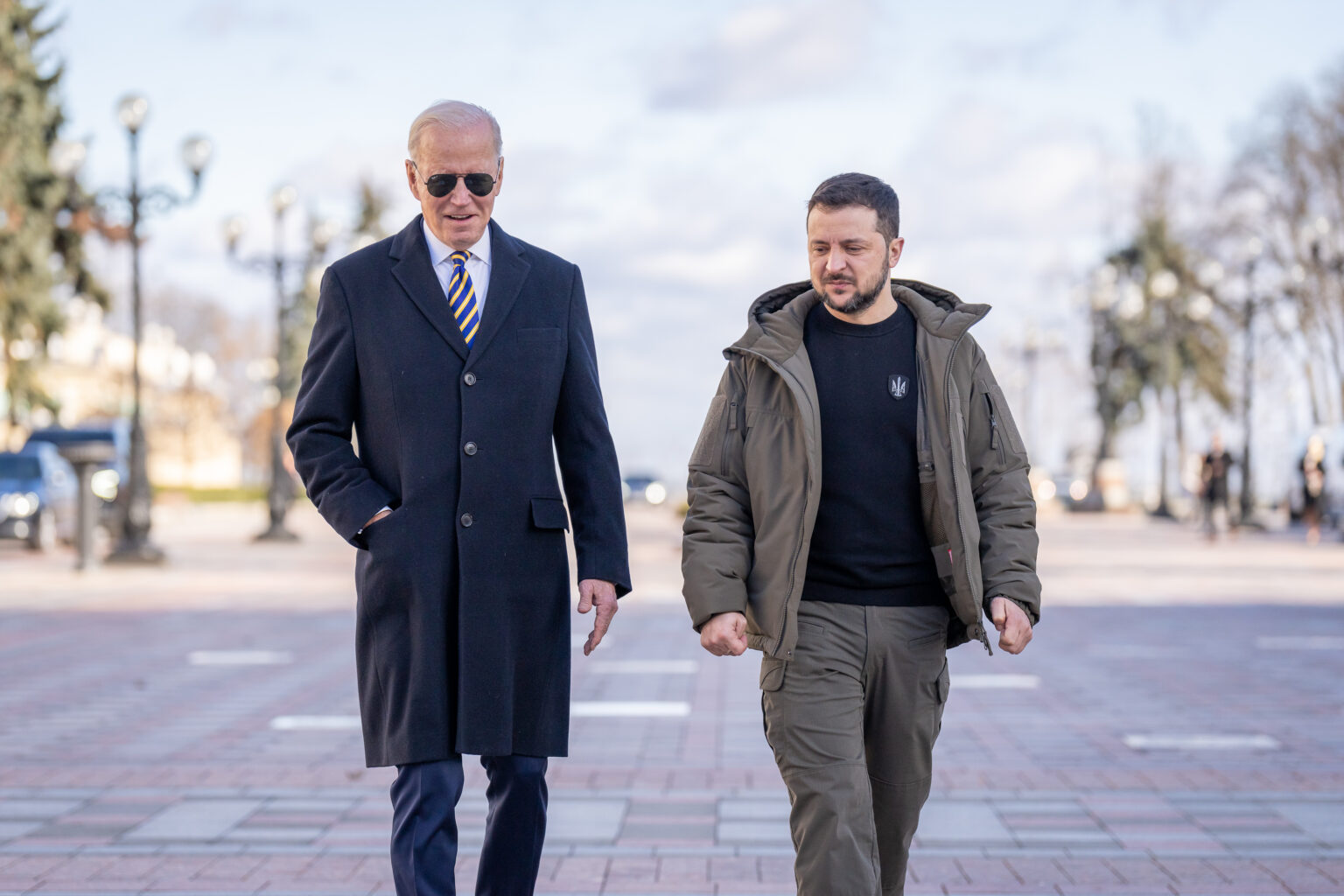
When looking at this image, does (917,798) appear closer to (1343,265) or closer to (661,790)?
(661,790)

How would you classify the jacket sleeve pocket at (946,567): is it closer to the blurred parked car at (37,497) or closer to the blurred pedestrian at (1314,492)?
the blurred parked car at (37,497)

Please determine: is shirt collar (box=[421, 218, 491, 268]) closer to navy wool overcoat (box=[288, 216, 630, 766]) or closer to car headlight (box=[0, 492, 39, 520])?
navy wool overcoat (box=[288, 216, 630, 766])

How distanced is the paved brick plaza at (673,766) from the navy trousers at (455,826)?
1.39m

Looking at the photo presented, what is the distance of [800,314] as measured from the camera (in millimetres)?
3779

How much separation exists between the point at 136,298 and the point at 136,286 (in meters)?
0.16

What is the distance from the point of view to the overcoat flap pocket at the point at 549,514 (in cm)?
348

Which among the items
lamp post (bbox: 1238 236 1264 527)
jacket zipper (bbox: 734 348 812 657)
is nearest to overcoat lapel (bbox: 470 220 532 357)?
jacket zipper (bbox: 734 348 812 657)

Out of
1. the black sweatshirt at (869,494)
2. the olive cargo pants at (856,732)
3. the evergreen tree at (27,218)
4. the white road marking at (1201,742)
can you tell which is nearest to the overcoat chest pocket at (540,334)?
the black sweatshirt at (869,494)

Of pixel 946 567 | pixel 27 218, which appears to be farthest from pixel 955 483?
pixel 27 218

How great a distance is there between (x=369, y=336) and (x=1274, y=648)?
31.5ft

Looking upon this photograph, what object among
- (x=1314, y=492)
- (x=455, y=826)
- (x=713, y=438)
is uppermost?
(x=713, y=438)

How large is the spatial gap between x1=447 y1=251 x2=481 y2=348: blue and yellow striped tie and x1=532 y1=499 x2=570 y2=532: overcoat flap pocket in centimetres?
39

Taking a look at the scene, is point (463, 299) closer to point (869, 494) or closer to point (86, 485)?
point (869, 494)

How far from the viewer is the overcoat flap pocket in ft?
11.4
